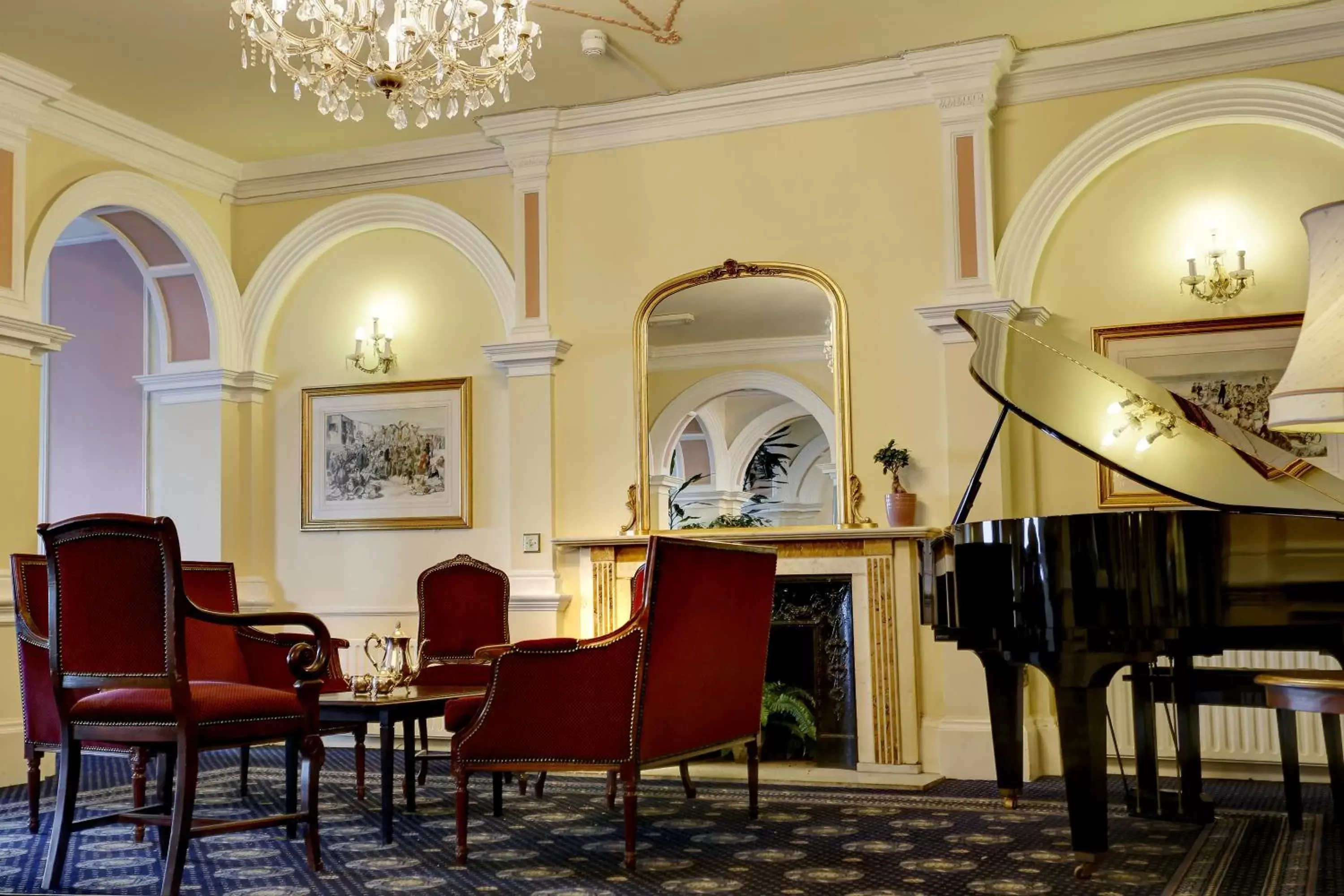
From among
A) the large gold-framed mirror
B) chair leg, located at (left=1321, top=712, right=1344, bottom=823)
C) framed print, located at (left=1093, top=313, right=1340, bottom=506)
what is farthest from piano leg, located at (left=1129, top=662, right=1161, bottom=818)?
the large gold-framed mirror

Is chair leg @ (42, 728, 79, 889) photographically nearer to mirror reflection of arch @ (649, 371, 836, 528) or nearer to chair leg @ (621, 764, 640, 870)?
chair leg @ (621, 764, 640, 870)

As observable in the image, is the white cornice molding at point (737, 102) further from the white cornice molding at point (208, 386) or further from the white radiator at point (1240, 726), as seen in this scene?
the white radiator at point (1240, 726)

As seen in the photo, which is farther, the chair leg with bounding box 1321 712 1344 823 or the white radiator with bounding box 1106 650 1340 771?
the white radiator with bounding box 1106 650 1340 771

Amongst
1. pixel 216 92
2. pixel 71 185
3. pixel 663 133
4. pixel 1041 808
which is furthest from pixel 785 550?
pixel 71 185

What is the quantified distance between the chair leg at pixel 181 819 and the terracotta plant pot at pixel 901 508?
11.0 ft

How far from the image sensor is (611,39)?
589 cm

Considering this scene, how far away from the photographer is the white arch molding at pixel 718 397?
623cm

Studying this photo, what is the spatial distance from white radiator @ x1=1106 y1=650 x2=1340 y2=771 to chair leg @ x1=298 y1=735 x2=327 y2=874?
3.31 m

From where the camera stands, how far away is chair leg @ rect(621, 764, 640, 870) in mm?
3836

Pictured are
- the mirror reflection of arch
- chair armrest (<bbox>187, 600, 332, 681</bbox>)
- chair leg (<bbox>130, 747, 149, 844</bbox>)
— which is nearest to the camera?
chair armrest (<bbox>187, 600, 332, 681</bbox>)

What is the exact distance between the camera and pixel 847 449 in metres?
6.15

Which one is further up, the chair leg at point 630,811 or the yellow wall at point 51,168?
the yellow wall at point 51,168

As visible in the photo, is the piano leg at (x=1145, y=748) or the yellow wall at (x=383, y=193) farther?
the yellow wall at (x=383, y=193)

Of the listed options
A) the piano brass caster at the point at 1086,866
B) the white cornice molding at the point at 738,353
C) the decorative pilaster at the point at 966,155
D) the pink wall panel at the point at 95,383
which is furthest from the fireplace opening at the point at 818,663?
the pink wall panel at the point at 95,383
